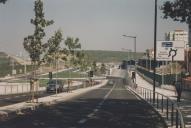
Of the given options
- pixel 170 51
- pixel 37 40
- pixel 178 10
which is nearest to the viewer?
pixel 178 10

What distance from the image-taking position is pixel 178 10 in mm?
27453

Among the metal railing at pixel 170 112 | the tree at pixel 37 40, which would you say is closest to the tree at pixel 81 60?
the tree at pixel 37 40

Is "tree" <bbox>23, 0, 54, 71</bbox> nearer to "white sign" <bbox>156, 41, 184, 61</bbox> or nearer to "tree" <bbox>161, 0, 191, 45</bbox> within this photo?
"tree" <bbox>161, 0, 191, 45</bbox>

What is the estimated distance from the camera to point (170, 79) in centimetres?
9425

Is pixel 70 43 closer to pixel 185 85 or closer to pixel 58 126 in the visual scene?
pixel 185 85

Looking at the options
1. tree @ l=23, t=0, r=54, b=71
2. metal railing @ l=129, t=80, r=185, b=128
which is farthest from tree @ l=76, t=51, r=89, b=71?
metal railing @ l=129, t=80, r=185, b=128

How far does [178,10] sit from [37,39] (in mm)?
14624

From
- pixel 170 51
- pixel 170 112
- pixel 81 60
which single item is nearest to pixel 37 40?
pixel 170 112

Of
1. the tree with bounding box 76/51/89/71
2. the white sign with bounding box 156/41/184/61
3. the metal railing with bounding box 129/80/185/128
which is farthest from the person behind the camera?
the tree with bounding box 76/51/89/71

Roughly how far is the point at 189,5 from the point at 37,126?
1043 centimetres

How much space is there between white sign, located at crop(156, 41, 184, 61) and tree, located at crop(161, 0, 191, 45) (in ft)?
121

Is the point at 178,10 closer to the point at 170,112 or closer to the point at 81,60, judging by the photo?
the point at 170,112

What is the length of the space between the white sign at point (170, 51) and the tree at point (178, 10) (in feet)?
121

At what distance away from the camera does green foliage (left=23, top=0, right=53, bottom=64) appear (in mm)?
39531
